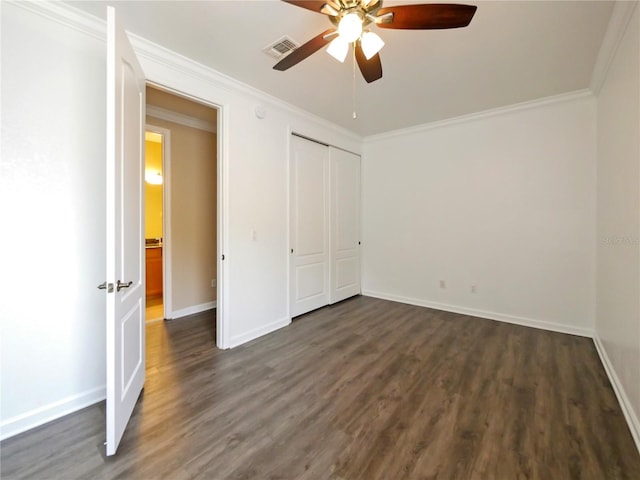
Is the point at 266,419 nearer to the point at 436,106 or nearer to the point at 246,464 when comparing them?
the point at 246,464

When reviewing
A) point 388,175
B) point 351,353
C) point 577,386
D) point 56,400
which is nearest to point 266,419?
point 351,353

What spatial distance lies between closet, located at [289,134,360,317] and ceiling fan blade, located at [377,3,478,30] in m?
2.15

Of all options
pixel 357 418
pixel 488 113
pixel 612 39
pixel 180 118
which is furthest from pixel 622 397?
pixel 180 118

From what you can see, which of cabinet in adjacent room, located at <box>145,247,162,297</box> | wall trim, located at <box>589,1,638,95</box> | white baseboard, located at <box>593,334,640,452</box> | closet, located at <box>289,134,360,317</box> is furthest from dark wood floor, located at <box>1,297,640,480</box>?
wall trim, located at <box>589,1,638,95</box>

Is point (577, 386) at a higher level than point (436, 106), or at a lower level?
lower

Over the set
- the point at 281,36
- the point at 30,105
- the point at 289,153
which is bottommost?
the point at 30,105

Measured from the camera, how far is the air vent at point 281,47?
84.9 inches

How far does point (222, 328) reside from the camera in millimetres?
2789

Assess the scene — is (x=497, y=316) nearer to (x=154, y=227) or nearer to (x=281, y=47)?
(x=281, y=47)

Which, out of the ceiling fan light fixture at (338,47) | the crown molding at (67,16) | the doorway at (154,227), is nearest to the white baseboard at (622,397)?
the ceiling fan light fixture at (338,47)

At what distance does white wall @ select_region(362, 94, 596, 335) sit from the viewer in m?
3.11

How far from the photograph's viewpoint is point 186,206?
3855 millimetres

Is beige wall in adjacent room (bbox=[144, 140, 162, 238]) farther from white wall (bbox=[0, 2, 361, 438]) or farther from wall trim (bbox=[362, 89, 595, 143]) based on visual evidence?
wall trim (bbox=[362, 89, 595, 143])

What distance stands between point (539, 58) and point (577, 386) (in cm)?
266
